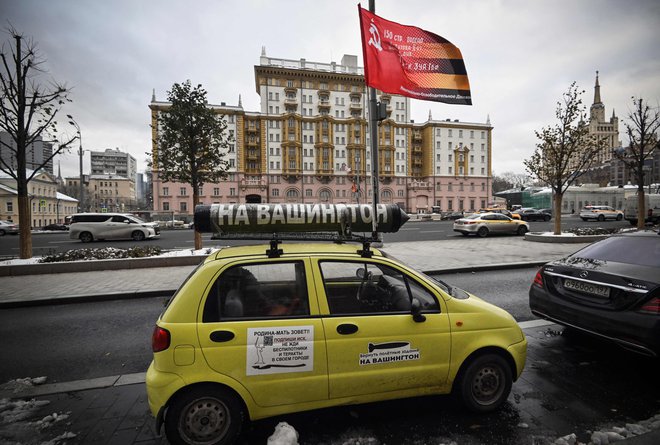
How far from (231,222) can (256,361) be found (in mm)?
1322

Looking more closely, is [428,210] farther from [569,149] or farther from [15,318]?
[15,318]

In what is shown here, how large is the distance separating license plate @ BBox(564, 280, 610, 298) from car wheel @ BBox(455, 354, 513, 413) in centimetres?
171

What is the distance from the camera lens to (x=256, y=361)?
2.50 metres

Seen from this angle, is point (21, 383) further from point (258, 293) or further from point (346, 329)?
point (346, 329)

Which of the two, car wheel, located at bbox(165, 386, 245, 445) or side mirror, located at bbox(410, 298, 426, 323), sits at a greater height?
side mirror, located at bbox(410, 298, 426, 323)

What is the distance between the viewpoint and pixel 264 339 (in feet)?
8.27

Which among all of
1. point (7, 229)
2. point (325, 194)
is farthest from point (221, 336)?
point (325, 194)

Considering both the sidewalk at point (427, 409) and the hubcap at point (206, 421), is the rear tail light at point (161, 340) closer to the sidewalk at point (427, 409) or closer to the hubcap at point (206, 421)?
the hubcap at point (206, 421)

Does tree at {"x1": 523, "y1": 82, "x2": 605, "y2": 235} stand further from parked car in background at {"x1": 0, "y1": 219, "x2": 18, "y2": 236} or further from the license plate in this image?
parked car in background at {"x1": 0, "y1": 219, "x2": 18, "y2": 236}

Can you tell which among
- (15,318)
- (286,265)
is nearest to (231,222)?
(286,265)

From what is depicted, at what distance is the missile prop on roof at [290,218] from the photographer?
3051mm

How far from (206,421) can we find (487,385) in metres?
2.56

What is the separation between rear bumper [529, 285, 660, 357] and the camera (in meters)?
3.10

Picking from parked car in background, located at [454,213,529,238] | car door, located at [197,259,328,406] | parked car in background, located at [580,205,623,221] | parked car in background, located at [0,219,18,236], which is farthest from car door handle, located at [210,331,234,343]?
parked car in background, located at [580,205,623,221]
